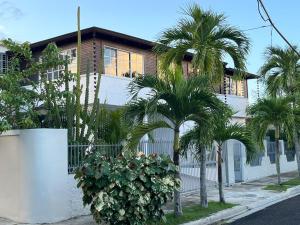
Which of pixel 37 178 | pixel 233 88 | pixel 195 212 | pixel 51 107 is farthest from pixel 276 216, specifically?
pixel 233 88

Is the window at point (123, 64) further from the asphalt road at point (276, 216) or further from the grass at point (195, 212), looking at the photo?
the asphalt road at point (276, 216)

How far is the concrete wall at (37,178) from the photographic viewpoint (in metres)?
10.6

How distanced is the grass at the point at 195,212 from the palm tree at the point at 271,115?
5602mm

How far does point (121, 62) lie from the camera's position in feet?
73.7

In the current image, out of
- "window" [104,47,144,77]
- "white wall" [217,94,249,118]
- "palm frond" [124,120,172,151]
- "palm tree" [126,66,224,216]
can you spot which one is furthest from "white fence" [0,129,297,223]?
"white wall" [217,94,249,118]

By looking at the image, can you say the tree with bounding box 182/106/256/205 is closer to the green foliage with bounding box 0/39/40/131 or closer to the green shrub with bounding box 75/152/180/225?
the green shrub with bounding box 75/152/180/225

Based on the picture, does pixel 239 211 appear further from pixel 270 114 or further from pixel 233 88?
pixel 233 88

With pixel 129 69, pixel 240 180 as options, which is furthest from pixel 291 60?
pixel 129 69

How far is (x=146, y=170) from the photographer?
30.2 feet

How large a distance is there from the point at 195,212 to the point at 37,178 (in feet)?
13.1

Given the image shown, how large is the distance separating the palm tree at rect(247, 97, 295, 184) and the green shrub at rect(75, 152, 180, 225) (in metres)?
9.20

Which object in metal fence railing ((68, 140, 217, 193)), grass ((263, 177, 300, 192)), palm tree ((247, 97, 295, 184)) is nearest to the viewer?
metal fence railing ((68, 140, 217, 193))

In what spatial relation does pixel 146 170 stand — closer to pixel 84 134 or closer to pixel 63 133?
pixel 63 133

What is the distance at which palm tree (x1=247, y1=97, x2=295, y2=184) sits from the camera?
17.5 m
